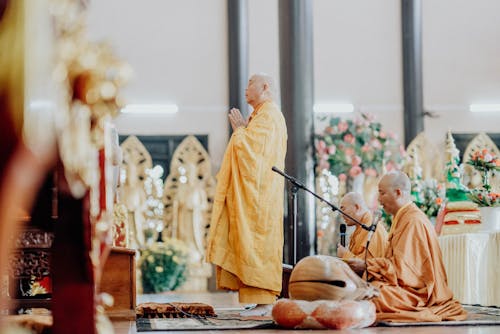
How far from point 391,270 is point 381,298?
19cm

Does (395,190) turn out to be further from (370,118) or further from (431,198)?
(370,118)

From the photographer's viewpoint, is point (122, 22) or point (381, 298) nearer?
point (381, 298)

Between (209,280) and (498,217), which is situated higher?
(498,217)

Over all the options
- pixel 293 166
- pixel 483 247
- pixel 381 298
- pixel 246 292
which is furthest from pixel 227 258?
pixel 293 166

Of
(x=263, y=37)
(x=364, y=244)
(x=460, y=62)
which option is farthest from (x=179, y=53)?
(x=364, y=244)

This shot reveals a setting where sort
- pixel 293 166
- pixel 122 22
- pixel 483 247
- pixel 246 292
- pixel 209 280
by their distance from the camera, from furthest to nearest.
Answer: pixel 122 22, pixel 209 280, pixel 293 166, pixel 483 247, pixel 246 292

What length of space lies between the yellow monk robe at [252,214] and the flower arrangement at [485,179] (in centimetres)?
182

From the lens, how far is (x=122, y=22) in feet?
43.8

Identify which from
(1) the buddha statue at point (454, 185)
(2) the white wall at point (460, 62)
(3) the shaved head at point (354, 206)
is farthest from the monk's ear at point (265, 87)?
(2) the white wall at point (460, 62)

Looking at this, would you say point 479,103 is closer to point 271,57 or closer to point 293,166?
point 271,57

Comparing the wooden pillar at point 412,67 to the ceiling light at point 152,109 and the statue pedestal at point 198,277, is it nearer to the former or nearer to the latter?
the ceiling light at point 152,109

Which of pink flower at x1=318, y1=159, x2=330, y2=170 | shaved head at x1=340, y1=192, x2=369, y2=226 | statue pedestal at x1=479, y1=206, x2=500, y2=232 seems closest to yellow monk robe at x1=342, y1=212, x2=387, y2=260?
shaved head at x1=340, y1=192, x2=369, y2=226

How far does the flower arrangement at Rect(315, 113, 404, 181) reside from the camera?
12031mm

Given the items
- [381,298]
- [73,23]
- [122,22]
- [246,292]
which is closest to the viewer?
[73,23]
